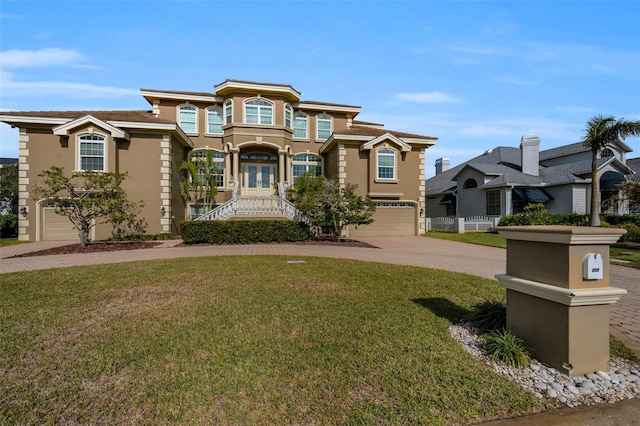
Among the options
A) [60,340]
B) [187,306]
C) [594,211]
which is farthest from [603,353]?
[594,211]

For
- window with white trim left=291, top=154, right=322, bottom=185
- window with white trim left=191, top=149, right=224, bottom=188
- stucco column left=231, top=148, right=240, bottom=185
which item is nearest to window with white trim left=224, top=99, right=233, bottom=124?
stucco column left=231, top=148, right=240, bottom=185

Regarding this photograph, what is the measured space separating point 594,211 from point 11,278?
80.4 feet

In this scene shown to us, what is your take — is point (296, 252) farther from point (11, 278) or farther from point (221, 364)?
point (221, 364)

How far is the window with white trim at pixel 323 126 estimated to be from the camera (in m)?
23.3

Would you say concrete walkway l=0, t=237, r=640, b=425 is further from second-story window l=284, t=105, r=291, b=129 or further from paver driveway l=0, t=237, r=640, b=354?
second-story window l=284, t=105, r=291, b=129

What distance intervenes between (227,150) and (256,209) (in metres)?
5.82

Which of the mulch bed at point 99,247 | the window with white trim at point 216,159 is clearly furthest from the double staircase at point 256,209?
the window with white trim at point 216,159

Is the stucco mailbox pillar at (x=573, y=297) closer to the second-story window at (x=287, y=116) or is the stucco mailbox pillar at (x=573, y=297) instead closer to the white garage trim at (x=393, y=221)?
the white garage trim at (x=393, y=221)

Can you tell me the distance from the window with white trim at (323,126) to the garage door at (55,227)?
52.8ft

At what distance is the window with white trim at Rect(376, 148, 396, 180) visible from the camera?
20781 millimetres

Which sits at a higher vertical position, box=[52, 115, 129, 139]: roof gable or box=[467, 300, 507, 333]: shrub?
box=[52, 115, 129, 139]: roof gable

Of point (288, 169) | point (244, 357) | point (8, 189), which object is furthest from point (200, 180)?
point (244, 357)

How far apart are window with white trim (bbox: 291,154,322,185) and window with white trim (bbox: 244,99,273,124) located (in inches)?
129

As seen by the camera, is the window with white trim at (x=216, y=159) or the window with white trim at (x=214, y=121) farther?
the window with white trim at (x=214, y=121)
